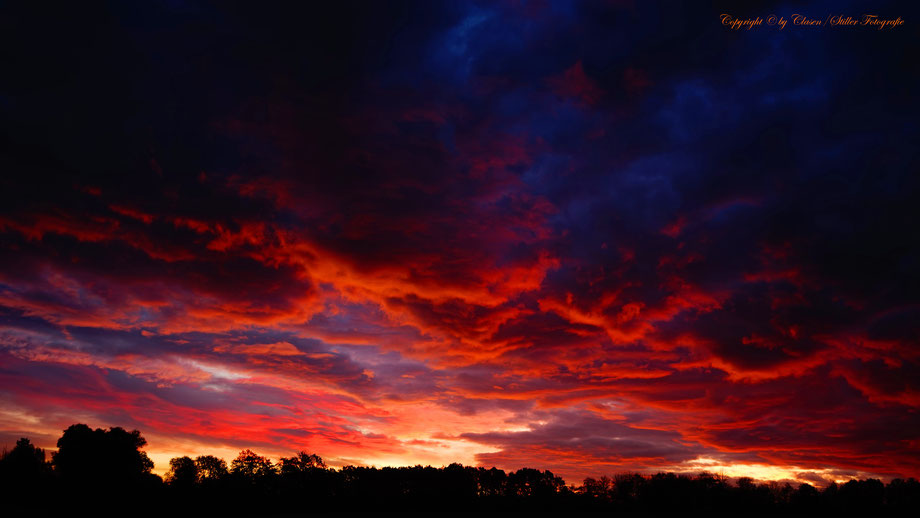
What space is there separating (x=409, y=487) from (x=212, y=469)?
71.8 m

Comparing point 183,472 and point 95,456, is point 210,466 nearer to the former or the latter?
point 183,472

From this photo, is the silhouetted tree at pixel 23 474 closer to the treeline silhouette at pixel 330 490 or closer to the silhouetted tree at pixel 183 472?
the treeline silhouette at pixel 330 490

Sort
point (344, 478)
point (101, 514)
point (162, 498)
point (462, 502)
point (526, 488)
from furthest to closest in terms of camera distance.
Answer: point (526, 488), point (344, 478), point (462, 502), point (162, 498), point (101, 514)

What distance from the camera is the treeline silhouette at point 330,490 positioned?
12756 cm

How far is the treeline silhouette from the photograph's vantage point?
127562mm

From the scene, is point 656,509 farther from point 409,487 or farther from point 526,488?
point 409,487

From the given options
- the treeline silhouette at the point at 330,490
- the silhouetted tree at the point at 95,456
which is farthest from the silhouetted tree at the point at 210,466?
the silhouetted tree at the point at 95,456

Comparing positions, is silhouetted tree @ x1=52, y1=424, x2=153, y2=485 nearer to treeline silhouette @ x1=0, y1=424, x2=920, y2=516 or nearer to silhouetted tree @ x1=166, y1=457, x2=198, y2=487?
treeline silhouette @ x1=0, y1=424, x2=920, y2=516

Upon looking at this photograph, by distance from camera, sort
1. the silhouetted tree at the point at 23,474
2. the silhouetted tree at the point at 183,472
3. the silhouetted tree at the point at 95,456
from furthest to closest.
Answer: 1. the silhouetted tree at the point at 183,472
2. the silhouetted tree at the point at 95,456
3. the silhouetted tree at the point at 23,474

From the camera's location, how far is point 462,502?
164 m

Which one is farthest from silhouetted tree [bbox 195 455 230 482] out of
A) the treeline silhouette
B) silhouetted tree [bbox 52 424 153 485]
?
silhouetted tree [bbox 52 424 153 485]

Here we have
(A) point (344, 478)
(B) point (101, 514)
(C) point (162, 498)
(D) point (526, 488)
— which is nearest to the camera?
(B) point (101, 514)

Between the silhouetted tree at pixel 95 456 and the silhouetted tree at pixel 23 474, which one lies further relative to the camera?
the silhouetted tree at pixel 95 456

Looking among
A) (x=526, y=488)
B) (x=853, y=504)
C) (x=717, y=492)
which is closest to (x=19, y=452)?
(x=526, y=488)
